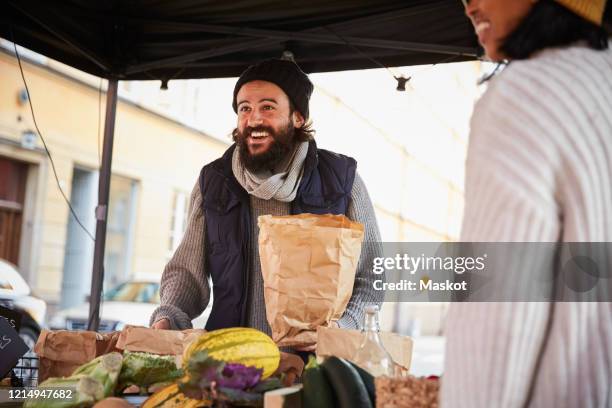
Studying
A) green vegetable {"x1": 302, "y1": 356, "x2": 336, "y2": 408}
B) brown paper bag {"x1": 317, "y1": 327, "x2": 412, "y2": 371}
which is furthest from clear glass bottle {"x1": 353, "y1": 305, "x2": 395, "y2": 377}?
green vegetable {"x1": 302, "y1": 356, "x2": 336, "y2": 408}

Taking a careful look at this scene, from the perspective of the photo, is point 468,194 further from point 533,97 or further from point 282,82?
point 282,82

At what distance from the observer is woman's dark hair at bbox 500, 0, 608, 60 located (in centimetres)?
127

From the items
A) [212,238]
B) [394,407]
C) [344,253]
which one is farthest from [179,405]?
Result: [212,238]

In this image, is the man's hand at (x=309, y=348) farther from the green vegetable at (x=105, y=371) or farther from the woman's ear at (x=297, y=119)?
the woman's ear at (x=297, y=119)

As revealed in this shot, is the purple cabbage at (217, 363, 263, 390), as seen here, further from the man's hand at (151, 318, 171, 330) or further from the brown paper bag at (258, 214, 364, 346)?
the man's hand at (151, 318, 171, 330)

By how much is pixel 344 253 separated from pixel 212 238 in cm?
90

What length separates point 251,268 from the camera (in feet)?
9.64

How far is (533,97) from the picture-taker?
117 cm

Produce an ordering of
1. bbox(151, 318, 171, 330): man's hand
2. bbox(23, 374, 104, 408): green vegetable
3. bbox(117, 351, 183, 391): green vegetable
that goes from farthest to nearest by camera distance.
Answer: bbox(151, 318, 171, 330): man's hand
bbox(117, 351, 183, 391): green vegetable
bbox(23, 374, 104, 408): green vegetable

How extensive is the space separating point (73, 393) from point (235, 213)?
128 cm

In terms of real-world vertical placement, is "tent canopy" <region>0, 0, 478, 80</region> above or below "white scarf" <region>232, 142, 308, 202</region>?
above

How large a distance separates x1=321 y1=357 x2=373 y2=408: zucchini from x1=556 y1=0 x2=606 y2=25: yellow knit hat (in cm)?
79

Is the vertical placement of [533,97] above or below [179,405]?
above

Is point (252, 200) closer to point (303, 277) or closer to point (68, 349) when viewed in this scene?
point (303, 277)
